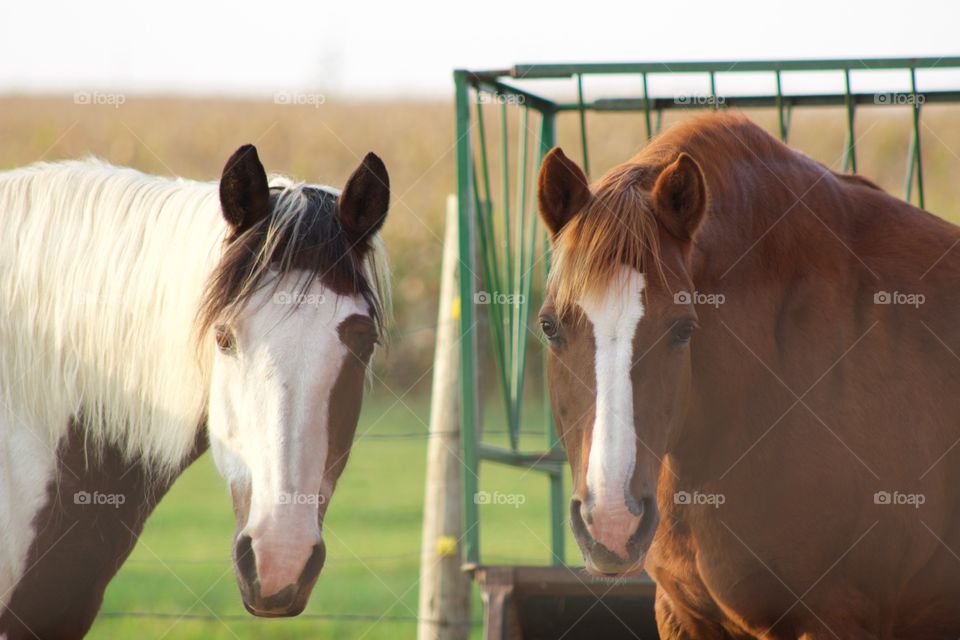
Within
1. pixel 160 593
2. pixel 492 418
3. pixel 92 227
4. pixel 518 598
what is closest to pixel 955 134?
pixel 492 418

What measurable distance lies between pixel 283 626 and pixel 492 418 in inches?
293

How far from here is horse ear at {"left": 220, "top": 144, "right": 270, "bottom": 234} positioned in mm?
2693

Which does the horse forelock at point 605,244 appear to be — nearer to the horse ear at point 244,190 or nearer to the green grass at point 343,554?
the horse ear at point 244,190

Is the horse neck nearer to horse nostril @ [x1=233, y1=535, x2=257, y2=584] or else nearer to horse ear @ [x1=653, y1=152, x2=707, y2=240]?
horse nostril @ [x1=233, y1=535, x2=257, y2=584]

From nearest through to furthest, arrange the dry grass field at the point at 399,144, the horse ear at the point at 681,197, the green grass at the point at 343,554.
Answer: the horse ear at the point at 681,197
the green grass at the point at 343,554
the dry grass field at the point at 399,144

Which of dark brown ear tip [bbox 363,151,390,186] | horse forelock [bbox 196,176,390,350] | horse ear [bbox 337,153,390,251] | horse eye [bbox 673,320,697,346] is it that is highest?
dark brown ear tip [bbox 363,151,390,186]

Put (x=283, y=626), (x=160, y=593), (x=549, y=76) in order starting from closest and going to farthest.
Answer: (x=549, y=76) → (x=283, y=626) → (x=160, y=593)

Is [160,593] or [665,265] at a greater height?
[665,265]

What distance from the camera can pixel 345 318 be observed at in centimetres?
264

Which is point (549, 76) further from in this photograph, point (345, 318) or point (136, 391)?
point (136, 391)

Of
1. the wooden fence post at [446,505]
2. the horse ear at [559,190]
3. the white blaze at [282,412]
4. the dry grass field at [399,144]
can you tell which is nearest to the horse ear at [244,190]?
the white blaze at [282,412]

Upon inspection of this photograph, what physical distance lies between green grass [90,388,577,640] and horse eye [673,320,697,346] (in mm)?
1536

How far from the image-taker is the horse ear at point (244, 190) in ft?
8.84

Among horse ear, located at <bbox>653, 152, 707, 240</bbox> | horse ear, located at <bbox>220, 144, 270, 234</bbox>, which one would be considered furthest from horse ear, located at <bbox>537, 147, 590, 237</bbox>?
horse ear, located at <bbox>220, 144, 270, 234</bbox>
